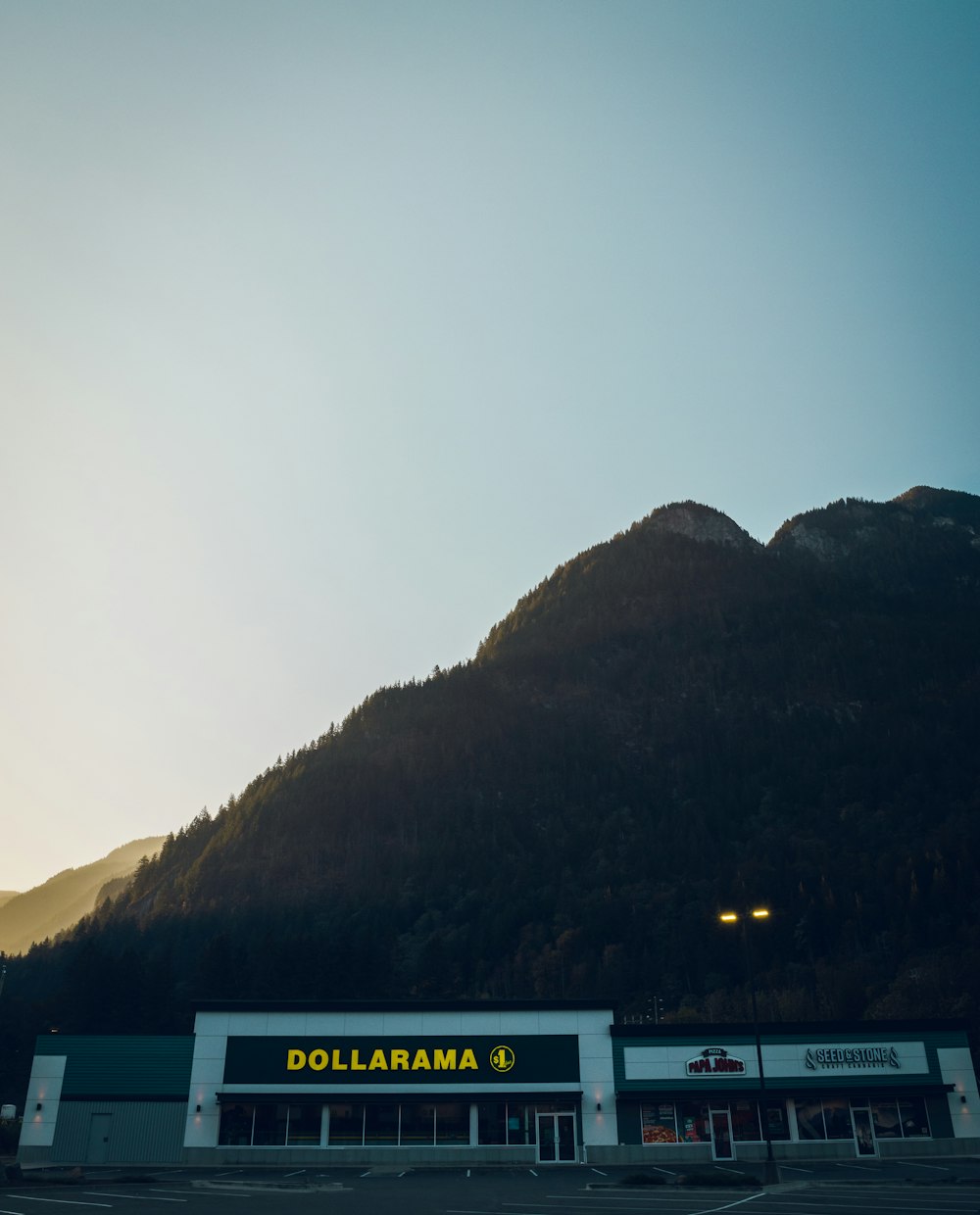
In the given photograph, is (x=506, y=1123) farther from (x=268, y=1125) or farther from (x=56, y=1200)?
(x=56, y=1200)

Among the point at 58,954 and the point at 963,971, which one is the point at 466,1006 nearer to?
the point at 963,971

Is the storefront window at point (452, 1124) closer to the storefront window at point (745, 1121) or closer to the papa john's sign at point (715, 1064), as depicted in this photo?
the papa john's sign at point (715, 1064)

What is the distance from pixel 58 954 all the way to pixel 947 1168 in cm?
19488

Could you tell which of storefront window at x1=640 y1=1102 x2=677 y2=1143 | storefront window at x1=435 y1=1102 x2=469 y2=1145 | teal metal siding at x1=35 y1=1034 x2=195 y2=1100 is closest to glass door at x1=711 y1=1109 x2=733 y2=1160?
storefront window at x1=640 y1=1102 x2=677 y2=1143

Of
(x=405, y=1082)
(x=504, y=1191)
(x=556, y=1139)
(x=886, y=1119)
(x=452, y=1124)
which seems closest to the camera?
(x=504, y=1191)

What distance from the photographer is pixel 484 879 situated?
186500mm

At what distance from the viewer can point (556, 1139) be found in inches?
1905

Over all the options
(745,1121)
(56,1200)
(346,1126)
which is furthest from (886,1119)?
(56,1200)

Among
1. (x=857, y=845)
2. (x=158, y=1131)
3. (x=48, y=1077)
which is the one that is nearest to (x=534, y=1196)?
(x=158, y=1131)

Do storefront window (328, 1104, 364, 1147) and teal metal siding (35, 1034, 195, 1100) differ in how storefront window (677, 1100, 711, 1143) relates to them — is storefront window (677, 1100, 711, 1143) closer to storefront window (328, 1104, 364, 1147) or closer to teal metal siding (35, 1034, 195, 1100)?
storefront window (328, 1104, 364, 1147)

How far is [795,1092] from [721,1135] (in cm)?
452

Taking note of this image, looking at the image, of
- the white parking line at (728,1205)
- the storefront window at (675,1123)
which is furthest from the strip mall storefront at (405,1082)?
the white parking line at (728,1205)

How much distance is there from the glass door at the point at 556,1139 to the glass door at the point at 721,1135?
7355 mm

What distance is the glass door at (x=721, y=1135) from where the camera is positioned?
4834cm
